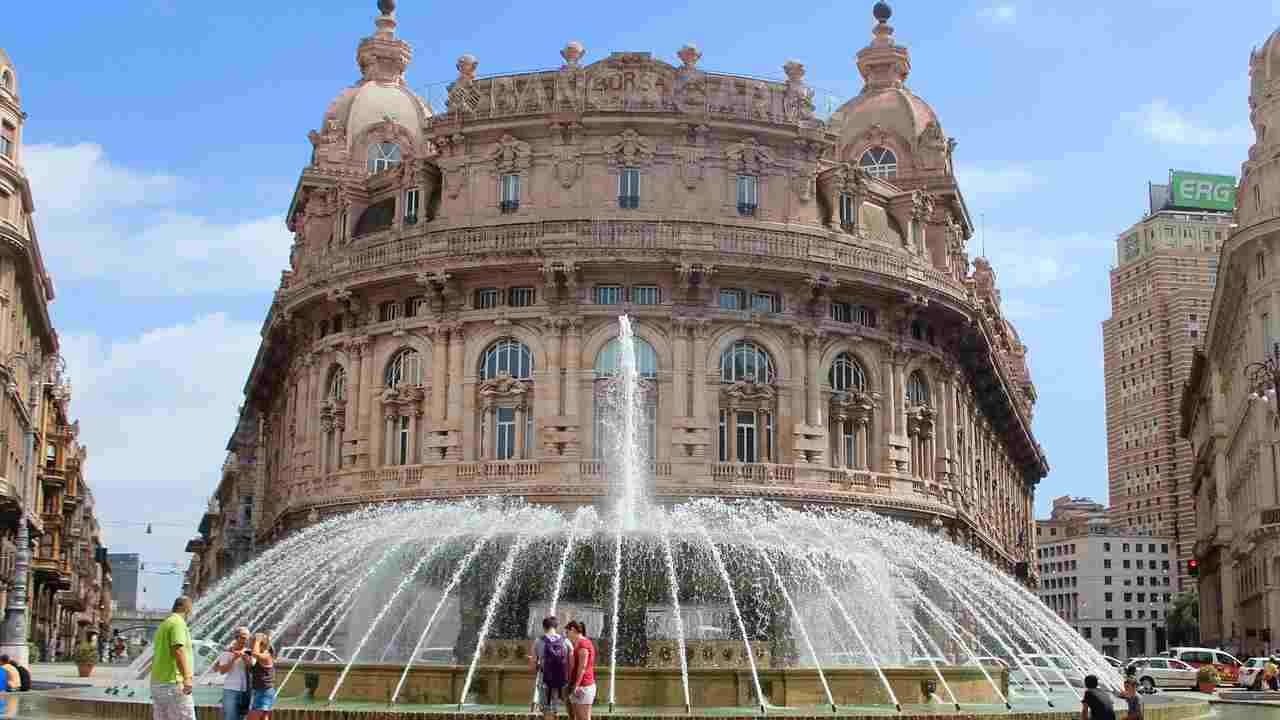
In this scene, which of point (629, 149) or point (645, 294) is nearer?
point (645, 294)

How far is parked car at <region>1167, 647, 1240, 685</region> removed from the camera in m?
50.4

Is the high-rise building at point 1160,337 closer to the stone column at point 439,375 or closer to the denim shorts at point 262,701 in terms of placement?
the stone column at point 439,375

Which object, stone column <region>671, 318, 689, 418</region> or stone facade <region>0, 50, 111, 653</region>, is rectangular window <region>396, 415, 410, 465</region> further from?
stone facade <region>0, 50, 111, 653</region>

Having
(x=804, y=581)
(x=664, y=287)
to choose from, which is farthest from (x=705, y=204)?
(x=804, y=581)

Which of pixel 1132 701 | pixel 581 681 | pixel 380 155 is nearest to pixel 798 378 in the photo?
pixel 380 155

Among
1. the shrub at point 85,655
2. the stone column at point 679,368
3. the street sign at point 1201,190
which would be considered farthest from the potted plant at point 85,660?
the street sign at point 1201,190

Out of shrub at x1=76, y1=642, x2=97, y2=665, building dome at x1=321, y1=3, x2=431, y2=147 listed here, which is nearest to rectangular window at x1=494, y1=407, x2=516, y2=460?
shrub at x1=76, y1=642, x2=97, y2=665

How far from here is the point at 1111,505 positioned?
199 m

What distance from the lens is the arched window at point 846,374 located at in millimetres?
59250

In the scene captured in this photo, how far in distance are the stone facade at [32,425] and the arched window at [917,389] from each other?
3014 centimetres

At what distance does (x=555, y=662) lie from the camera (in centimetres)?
2083

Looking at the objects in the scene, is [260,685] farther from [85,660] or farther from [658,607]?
[85,660]

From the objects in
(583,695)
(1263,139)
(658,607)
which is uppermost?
(1263,139)

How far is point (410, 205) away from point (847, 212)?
16.0 m
